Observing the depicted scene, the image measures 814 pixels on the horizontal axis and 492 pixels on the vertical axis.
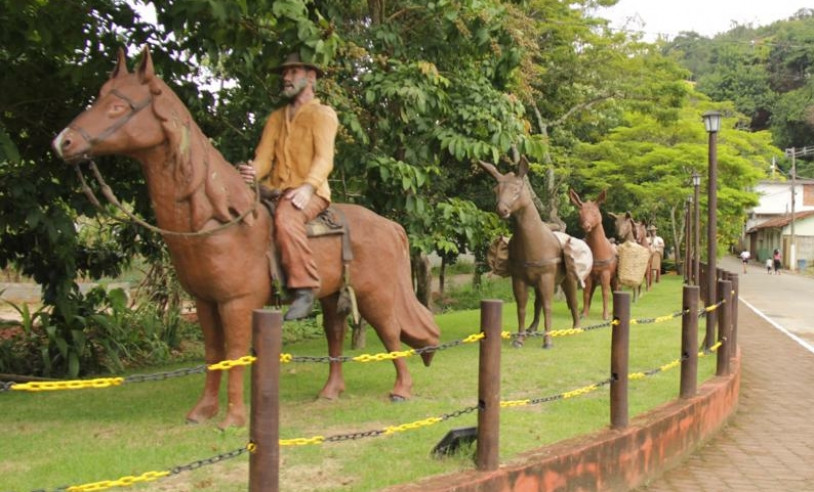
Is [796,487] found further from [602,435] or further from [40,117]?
[40,117]

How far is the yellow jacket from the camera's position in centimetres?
601

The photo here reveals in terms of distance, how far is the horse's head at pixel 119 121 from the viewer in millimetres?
4719

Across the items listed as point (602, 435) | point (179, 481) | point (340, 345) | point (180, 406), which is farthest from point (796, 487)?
point (180, 406)

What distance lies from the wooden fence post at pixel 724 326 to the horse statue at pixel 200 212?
4287 millimetres

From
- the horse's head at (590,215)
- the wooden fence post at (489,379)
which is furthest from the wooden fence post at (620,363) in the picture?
the horse's head at (590,215)

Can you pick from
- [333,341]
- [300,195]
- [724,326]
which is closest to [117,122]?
[300,195]

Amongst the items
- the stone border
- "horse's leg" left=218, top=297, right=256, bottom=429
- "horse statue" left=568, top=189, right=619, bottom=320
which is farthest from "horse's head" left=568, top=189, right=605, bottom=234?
"horse's leg" left=218, top=297, right=256, bottom=429

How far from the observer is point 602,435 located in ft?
18.2

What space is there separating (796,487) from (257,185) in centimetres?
439

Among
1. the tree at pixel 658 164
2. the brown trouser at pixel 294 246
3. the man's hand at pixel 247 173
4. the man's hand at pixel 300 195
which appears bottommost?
the brown trouser at pixel 294 246

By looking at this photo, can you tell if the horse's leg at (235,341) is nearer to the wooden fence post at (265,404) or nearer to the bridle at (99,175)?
the bridle at (99,175)

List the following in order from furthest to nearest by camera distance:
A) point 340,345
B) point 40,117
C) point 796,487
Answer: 1. point 40,117
2. point 340,345
3. point 796,487

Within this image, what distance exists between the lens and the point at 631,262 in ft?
51.4

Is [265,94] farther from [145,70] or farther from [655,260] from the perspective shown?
[655,260]
